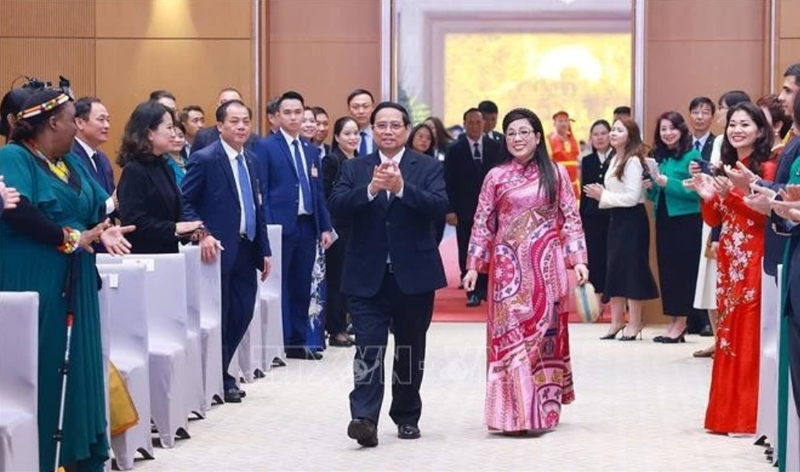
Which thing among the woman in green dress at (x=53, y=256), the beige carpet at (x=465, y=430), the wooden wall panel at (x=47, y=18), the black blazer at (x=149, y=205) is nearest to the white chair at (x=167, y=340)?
the beige carpet at (x=465, y=430)

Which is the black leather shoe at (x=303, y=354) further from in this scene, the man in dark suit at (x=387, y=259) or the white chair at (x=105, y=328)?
the white chair at (x=105, y=328)

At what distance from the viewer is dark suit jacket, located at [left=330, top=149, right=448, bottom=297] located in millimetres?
7008

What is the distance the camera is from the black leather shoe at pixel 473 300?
1415 centimetres

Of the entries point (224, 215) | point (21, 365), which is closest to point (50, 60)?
point (224, 215)

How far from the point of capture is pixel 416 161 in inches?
283

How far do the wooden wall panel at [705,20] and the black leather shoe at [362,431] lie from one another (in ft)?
23.2

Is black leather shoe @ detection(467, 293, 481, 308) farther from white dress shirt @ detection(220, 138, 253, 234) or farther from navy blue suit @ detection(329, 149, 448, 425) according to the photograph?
navy blue suit @ detection(329, 149, 448, 425)

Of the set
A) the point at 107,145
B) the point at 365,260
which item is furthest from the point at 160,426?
the point at 107,145

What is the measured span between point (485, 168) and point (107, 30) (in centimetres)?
349

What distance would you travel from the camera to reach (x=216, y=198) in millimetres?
8406

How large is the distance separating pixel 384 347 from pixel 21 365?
7.00 ft

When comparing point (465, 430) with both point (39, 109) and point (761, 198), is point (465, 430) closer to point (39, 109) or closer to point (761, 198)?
point (761, 198)

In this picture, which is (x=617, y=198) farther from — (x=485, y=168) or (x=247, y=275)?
(x=247, y=275)

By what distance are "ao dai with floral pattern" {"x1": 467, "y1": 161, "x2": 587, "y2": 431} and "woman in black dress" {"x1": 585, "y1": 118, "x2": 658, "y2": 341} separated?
12.9 feet
